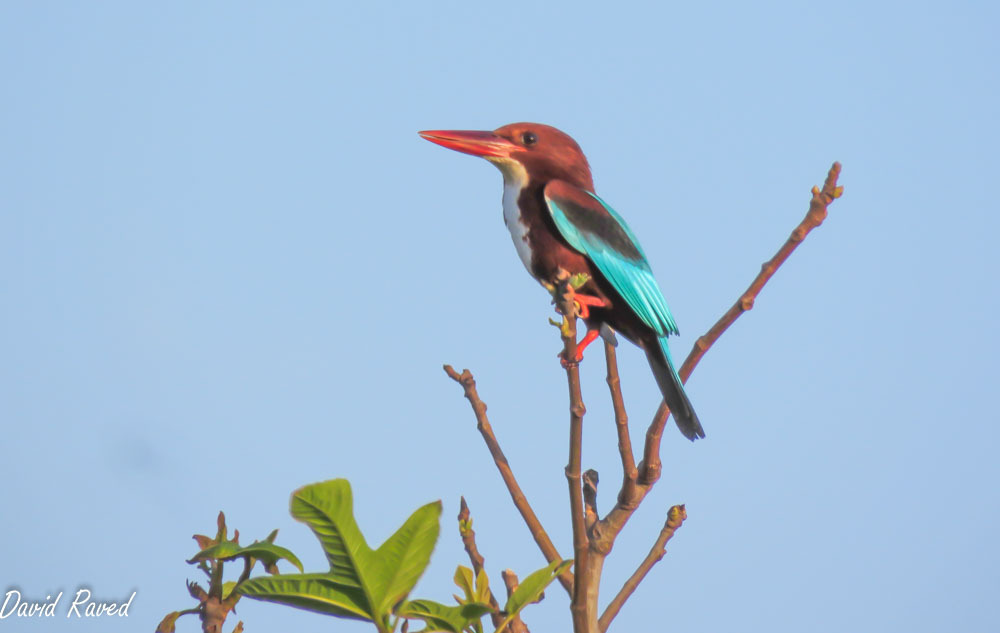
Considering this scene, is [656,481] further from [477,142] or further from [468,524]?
[477,142]

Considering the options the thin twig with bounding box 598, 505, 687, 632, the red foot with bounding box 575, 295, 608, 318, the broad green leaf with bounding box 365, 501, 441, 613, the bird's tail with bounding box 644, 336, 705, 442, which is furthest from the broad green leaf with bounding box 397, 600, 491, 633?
the red foot with bounding box 575, 295, 608, 318

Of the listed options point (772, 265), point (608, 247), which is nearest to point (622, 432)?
point (772, 265)

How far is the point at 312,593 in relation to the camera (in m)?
1.90

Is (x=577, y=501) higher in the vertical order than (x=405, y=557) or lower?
higher

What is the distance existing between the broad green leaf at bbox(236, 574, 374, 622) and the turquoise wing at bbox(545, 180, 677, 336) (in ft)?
6.69

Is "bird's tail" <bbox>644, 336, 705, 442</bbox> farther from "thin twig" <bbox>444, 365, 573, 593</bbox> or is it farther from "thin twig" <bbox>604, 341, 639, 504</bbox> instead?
"thin twig" <bbox>444, 365, 573, 593</bbox>

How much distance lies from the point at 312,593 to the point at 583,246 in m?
2.10

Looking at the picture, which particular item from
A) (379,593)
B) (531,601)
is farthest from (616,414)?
(379,593)

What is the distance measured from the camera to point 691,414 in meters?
3.53

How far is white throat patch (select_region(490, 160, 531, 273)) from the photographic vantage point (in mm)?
3852

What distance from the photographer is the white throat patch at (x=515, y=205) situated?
3.85 meters

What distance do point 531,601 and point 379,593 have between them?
0.33 meters

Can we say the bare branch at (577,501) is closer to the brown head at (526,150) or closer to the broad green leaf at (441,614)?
the broad green leaf at (441,614)

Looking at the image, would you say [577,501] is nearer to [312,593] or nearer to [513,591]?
[513,591]
